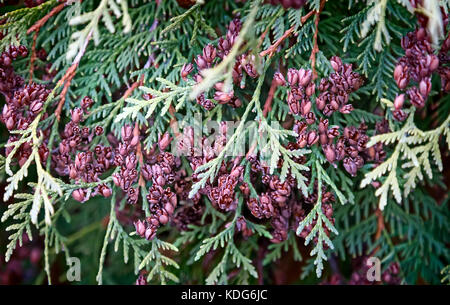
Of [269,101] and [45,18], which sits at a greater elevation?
[45,18]

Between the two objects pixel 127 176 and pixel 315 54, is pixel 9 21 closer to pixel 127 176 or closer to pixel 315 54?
pixel 127 176

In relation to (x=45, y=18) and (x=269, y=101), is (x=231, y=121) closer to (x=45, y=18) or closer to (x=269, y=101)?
(x=269, y=101)

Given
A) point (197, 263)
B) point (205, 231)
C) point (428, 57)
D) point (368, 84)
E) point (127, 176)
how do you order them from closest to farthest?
point (428, 57)
point (127, 176)
point (368, 84)
point (205, 231)
point (197, 263)

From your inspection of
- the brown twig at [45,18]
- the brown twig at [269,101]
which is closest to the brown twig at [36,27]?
the brown twig at [45,18]

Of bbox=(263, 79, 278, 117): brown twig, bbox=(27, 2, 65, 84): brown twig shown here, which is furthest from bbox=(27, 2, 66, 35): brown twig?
bbox=(263, 79, 278, 117): brown twig

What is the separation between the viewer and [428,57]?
0.87 metres

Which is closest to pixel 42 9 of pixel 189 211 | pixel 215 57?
pixel 215 57

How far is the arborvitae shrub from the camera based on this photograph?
0.93 m

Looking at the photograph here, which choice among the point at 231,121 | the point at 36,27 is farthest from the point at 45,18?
the point at 231,121

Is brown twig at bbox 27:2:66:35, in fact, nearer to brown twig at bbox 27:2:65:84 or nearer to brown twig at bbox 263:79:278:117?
brown twig at bbox 27:2:65:84

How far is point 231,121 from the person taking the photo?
3.52ft

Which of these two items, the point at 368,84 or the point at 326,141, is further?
the point at 368,84

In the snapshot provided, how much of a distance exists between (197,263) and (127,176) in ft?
1.78

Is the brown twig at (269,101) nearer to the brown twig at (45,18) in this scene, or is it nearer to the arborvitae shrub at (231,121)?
the arborvitae shrub at (231,121)
